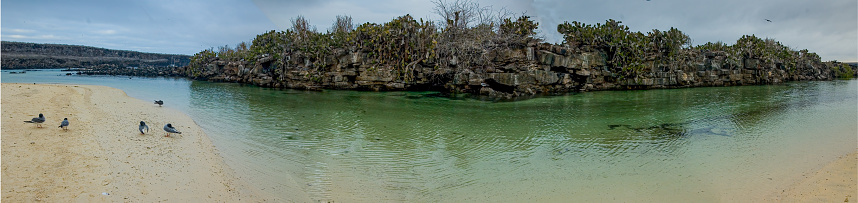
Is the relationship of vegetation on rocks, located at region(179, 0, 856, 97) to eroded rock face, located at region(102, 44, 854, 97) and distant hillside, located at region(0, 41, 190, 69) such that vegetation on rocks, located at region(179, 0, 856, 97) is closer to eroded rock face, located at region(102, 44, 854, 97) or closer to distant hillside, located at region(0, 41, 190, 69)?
eroded rock face, located at region(102, 44, 854, 97)

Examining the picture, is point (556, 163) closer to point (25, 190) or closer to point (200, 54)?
point (25, 190)

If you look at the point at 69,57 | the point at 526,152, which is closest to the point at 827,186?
the point at 526,152

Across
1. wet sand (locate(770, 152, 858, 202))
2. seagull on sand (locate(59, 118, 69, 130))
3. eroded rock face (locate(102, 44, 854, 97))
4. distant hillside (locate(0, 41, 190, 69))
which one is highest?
distant hillside (locate(0, 41, 190, 69))

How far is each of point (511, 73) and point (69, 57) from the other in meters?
95.0

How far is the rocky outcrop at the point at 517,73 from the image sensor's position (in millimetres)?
24969

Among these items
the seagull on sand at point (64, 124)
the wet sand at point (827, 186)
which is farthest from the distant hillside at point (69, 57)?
the wet sand at point (827, 186)

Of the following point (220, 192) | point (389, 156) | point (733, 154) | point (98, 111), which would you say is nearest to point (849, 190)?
point (733, 154)

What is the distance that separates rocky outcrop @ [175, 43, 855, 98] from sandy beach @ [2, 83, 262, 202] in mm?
16527

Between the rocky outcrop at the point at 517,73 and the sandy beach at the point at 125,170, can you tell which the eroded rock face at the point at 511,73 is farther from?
the sandy beach at the point at 125,170

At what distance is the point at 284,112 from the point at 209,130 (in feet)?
13.9

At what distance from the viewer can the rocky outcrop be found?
81.9ft

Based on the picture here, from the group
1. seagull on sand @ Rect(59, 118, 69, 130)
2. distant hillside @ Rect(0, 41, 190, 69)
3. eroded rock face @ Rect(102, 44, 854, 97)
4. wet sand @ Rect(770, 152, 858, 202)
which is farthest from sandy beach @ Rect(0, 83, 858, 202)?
distant hillside @ Rect(0, 41, 190, 69)

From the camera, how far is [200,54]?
46281 millimetres

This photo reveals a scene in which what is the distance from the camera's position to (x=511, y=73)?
24.3 meters
